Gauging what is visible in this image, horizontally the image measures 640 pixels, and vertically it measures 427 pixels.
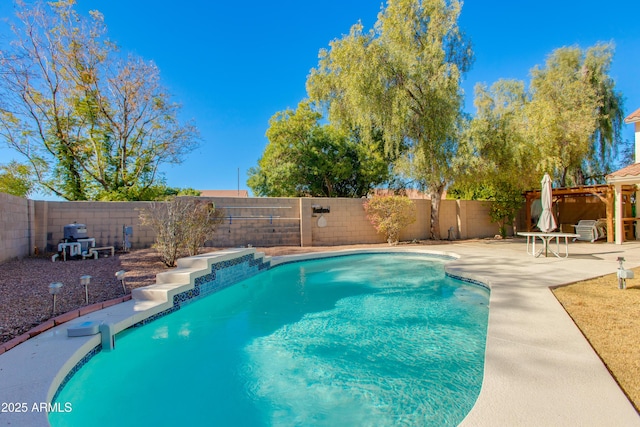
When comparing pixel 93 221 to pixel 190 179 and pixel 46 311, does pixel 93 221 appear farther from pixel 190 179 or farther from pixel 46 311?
pixel 190 179

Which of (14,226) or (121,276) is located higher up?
(14,226)

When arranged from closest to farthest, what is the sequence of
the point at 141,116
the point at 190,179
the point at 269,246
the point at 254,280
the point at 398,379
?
1. the point at 398,379
2. the point at 254,280
3. the point at 269,246
4. the point at 141,116
5. the point at 190,179

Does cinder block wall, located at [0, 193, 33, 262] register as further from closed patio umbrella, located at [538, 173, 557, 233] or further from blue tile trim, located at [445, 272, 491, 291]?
closed patio umbrella, located at [538, 173, 557, 233]

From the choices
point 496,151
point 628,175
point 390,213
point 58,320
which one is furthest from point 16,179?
point 628,175

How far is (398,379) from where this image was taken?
3326mm

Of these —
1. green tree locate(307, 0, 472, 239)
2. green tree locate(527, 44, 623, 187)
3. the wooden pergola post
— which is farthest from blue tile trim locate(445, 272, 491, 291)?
green tree locate(527, 44, 623, 187)

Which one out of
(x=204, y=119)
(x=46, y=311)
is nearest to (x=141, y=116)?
(x=204, y=119)

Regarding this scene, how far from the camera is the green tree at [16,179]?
1378 cm

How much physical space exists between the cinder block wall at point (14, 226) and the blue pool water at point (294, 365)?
503 centimetres

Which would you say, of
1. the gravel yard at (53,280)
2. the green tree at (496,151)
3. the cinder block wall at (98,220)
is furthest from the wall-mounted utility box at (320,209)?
the gravel yard at (53,280)

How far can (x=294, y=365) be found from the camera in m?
3.73

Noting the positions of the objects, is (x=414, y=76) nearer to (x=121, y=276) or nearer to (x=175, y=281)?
(x=175, y=281)

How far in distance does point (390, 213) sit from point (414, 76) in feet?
18.1

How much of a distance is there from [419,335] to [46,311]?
194 inches
